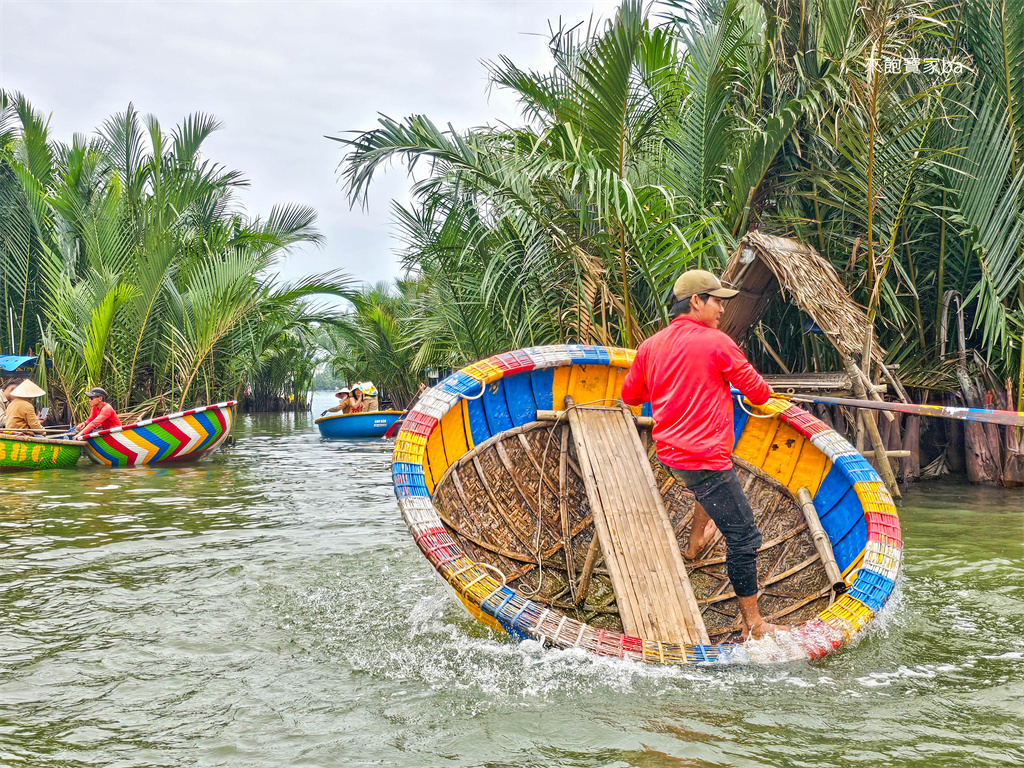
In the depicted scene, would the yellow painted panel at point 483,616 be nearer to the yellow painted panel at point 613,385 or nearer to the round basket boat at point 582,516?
the round basket boat at point 582,516

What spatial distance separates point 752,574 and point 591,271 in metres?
4.30

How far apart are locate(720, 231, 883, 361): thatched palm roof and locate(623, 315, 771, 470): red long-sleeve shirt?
2.94 meters

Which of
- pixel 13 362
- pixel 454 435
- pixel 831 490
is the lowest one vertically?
pixel 831 490

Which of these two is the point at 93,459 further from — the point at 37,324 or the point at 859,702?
the point at 859,702

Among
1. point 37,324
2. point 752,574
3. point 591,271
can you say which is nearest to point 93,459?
point 37,324

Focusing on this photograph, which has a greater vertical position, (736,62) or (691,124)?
(736,62)

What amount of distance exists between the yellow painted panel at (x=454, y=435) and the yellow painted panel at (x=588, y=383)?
0.87m

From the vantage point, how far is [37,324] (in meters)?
15.0

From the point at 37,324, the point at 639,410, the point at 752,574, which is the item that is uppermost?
the point at 37,324

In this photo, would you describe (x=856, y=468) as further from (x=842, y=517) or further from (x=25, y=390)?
(x=25, y=390)

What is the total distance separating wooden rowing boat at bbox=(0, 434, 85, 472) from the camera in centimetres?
1031

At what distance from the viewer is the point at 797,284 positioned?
252 inches

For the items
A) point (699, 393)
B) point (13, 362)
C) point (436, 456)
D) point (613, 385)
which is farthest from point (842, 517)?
point (13, 362)

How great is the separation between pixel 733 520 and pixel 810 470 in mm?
1264
